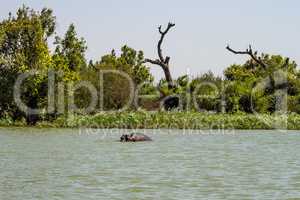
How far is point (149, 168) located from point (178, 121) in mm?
25351

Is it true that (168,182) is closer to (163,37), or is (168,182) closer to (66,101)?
(66,101)

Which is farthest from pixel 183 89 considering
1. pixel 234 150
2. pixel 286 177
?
pixel 286 177

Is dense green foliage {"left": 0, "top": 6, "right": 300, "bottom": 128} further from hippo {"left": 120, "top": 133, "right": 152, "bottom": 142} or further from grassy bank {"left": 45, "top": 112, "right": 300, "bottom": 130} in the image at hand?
hippo {"left": 120, "top": 133, "right": 152, "bottom": 142}

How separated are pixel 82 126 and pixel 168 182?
98.3 feet

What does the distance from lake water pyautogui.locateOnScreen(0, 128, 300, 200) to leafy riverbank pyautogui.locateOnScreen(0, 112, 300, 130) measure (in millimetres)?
9165

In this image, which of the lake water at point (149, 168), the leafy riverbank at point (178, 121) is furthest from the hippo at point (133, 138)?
the leafy riverbank at point (178, 121)

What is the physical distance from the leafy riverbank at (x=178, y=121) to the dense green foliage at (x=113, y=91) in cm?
6

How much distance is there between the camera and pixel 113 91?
58094 millimetres

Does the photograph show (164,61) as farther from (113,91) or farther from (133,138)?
(133,138)

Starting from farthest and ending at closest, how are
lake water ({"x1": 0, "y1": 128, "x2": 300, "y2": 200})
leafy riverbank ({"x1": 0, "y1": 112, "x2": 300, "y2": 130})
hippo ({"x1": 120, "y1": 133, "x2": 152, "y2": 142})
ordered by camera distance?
1. leafy riverbank ({"x1": 0, "y1": 112, "x2": 300, "y2": 130})
2. hippo ({"x1": 120, "y1": 133, "x2": 152, "y2": 142})
3. lake water ({"x1": 0, "y1": 128, "x2": 300, "y2": 200})

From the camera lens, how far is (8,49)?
5484 centimetres

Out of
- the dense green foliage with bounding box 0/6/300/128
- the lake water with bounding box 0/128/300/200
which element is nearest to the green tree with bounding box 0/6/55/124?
the dense green foliage with bounding box 0/6/300/128

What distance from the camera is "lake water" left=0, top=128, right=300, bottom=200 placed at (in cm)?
1900

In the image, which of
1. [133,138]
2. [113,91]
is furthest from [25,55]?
[133,138]
